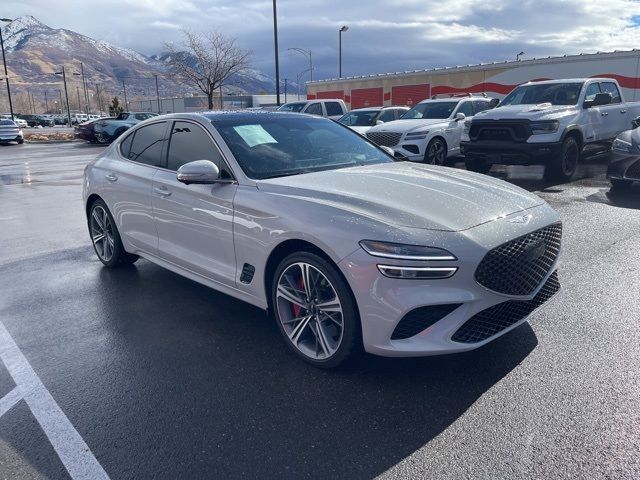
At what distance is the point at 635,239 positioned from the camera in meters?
6.11

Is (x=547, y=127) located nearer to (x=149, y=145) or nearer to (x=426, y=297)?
(x=149, y=145)

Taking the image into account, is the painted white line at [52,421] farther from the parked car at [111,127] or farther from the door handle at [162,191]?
the parked car at [111,127]

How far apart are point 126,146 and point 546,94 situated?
30.2 ft

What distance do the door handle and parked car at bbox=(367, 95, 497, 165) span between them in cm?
791

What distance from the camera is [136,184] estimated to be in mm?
4891

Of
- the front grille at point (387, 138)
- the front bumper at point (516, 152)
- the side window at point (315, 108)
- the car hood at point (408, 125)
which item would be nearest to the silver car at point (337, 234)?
the front bumper at point (516, 152)

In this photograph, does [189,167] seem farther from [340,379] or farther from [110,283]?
[110,283]

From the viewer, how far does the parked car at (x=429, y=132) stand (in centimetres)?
1213

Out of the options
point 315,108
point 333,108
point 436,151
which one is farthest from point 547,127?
point 333,108

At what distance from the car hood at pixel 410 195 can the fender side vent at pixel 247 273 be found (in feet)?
1.81

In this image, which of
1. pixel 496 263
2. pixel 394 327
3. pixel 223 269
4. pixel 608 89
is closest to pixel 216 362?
pixel 223 269

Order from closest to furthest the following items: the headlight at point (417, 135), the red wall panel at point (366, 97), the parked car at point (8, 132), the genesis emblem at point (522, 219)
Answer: the genesis emblem at point (522, 219) < the headlight at point (417, 135) < the parked car at point (8, 132) < the red wall panel at point (366, 97)

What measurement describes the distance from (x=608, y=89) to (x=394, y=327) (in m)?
11.6

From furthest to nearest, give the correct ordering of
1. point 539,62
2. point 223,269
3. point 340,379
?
1. point 539,62
2. point 223,269
3. point 340,379
